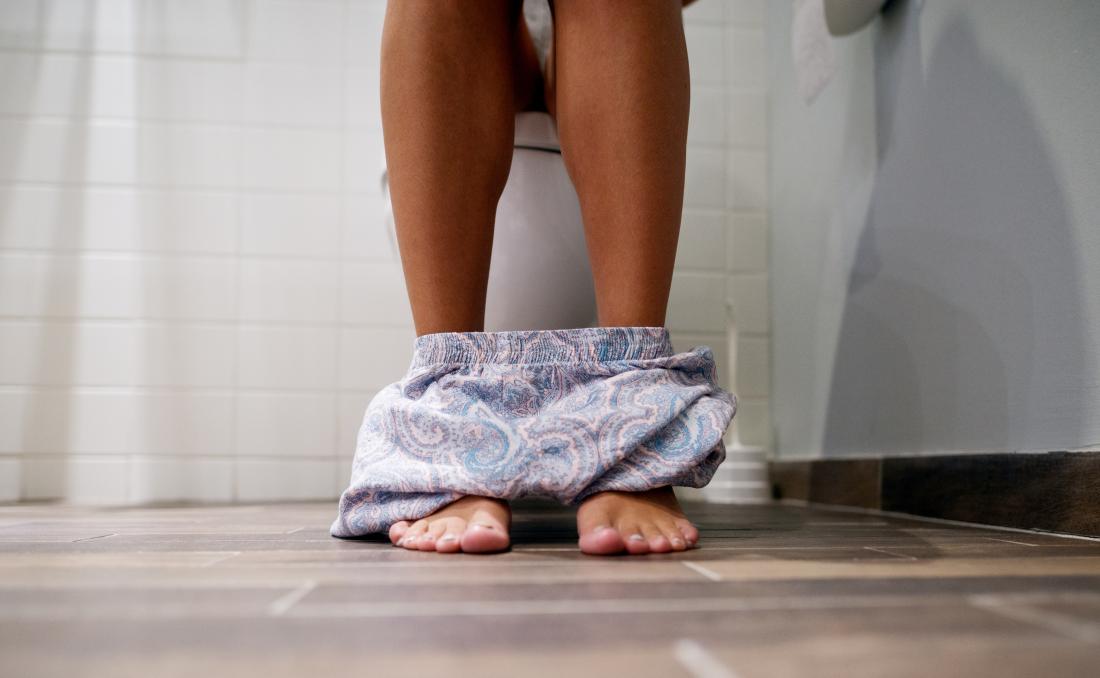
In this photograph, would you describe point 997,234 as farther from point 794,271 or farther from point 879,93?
point 794,271

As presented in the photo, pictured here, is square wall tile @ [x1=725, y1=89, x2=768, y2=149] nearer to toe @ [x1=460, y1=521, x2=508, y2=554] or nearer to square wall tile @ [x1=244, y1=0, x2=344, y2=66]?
square wall tile @ [x1=244, y1=0, x2=344, y2=66]

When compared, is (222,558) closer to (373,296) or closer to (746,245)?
(373,296)

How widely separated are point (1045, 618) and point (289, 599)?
14.2 inches

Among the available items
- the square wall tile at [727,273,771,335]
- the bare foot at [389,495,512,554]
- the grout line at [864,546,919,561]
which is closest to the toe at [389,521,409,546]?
the bare foot at [389,495,512,554]

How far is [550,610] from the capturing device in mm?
396

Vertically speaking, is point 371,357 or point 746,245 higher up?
point 746,245

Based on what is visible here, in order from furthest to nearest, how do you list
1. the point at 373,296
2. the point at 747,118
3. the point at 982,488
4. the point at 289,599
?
1. the point at 747,118
2. the point at 373,296
3. the point at 982,488
4. the point at 289,599

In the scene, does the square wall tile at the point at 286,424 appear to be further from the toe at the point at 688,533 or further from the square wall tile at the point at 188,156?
the toe at the point at 688,533

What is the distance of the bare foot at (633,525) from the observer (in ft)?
2.05

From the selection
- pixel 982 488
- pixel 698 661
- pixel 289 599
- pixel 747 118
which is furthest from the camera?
pixel 747 118

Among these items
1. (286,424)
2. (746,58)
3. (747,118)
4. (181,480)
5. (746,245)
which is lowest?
(181,480)

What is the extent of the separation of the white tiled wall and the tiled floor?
3.01ft

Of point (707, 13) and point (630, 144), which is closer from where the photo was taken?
point (630, 144)

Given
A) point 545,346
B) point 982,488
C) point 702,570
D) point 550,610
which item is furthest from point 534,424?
point 982,488
